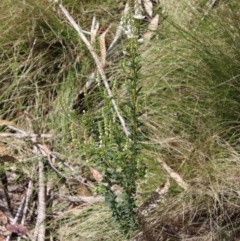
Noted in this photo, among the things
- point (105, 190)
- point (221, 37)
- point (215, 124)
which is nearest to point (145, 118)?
point (215, 124)

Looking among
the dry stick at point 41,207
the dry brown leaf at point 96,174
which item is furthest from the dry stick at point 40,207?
the dry brown leaf at point 96,174

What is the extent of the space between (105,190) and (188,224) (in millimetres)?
397

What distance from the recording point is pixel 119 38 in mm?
3127

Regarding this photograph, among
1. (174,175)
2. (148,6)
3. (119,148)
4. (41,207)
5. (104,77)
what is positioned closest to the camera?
(119,148)

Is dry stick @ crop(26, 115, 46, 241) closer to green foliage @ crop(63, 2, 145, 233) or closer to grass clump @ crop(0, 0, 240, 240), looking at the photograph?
grass clump @ crop(0, 0, 240, 240)

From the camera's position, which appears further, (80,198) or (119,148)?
(80,198)

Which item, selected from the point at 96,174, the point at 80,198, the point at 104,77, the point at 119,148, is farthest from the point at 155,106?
the point at 119,148

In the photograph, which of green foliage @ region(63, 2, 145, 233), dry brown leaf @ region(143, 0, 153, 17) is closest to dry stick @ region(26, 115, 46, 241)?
green foliage @ region(63, 2, 145, 233)

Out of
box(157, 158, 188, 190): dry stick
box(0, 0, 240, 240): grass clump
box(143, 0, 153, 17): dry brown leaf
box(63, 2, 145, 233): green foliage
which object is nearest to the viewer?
box(63, 2, 145, 233): green foliage

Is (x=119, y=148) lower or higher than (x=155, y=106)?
higher

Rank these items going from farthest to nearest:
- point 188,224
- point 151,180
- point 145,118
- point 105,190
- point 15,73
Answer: point 15,73 → point 145,118 → point 151,180 → point 188,224 → point 105,190

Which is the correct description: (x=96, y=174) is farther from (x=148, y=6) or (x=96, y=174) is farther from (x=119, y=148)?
(x=148, y=6)

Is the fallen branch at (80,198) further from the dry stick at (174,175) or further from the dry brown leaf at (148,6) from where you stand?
the dry brown leaf at (148,6)

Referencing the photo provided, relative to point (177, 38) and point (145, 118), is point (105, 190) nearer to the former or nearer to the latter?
point (145, 118)
